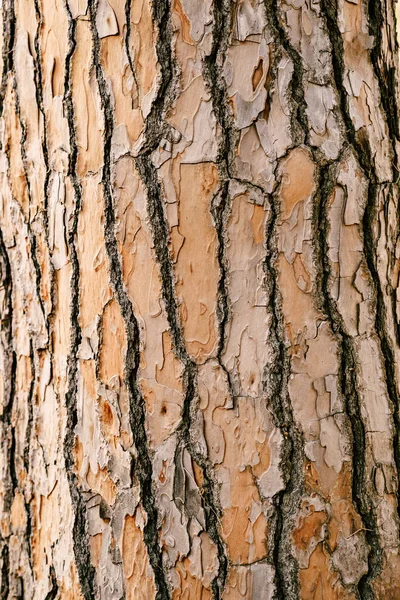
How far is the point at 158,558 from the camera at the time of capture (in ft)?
3.81

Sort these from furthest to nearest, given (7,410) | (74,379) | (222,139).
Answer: (7,410) < (74,379) < (222,139)

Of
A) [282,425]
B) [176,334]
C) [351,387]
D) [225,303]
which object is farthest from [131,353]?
[351,387]

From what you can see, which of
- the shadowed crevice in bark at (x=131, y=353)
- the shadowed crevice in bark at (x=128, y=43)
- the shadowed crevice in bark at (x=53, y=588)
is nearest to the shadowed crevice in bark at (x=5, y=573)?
the shadowed crevice in bark at (x=53, y=588)

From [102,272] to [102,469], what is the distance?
14.2 inches

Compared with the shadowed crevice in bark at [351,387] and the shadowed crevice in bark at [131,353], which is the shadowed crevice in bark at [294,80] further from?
the shadowed crevice in bark at [131,353]

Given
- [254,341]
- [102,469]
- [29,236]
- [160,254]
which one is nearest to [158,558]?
[102,469]

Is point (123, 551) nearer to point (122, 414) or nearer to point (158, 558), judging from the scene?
point (158, 558)

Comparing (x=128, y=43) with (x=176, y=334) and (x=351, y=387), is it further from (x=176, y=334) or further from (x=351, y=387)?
(x=351, y=387)

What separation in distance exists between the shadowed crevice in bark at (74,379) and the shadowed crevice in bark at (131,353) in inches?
2.6

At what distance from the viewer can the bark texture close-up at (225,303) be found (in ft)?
3.76

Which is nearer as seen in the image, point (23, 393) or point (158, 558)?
point (158, 558)

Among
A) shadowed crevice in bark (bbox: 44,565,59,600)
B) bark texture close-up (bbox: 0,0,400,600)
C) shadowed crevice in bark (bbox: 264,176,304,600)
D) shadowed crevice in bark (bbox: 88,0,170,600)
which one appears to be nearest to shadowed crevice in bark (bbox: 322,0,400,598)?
bark texture close-up (bbox: 0,0,400,600)

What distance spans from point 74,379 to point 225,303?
0.33 meters

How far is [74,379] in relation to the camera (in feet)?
4.10
